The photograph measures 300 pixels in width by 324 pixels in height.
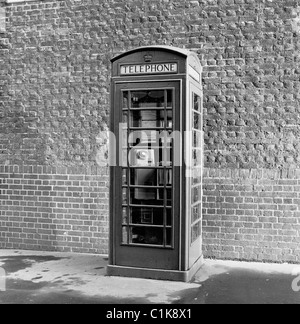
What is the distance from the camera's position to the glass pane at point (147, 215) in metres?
5.62

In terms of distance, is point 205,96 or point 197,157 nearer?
point 197,157

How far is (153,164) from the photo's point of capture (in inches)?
223

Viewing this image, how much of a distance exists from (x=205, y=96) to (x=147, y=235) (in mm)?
2344

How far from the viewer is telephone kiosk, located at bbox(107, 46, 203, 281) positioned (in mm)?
5473

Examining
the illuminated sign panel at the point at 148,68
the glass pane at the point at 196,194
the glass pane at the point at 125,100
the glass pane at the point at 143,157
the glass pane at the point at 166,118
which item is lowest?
the glass pane at the point at 196,194

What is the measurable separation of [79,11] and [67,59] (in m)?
0.81

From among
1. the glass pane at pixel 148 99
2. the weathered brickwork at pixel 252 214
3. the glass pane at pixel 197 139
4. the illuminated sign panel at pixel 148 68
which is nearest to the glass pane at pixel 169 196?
the glass pane at pixel 197 139

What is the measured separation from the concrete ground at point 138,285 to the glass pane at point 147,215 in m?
0.75

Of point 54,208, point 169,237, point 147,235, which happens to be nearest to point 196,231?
point 169,237

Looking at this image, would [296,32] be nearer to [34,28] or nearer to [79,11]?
[79,11]

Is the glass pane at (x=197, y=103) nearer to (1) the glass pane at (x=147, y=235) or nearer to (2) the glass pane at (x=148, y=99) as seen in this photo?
(2) the glass pane at (x=148, y=99)

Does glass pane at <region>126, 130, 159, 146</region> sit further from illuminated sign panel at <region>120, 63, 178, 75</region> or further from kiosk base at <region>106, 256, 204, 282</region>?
kiosk base at <region>106, 256, 204, 282</region>

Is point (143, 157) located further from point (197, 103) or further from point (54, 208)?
point (54, 208)

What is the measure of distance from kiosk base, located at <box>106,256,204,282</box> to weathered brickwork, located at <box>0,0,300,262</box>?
1202 mm
